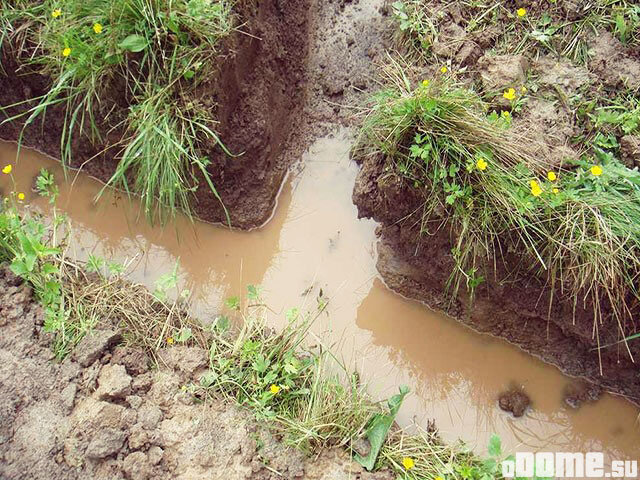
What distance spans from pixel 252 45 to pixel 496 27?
3.92ft

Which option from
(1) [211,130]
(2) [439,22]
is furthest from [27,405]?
(2) [439,22]

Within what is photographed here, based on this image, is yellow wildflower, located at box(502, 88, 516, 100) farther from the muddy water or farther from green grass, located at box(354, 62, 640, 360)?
the muddy water

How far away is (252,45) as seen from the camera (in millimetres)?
2895

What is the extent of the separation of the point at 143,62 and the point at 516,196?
5.57ft

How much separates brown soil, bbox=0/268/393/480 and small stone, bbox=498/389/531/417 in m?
0.73

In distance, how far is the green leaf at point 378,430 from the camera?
2568mm

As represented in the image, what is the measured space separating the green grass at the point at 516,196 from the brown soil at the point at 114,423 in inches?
45.2

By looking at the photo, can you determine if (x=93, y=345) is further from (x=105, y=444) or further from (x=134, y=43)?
(x=134, y=43)

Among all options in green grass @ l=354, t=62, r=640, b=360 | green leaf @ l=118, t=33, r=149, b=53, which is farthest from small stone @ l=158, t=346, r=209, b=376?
green leaf @ l=118, t=33, r=149, b=53

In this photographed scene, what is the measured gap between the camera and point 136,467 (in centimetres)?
238

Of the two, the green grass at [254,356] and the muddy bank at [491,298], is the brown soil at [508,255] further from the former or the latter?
the green grass at [254,356]

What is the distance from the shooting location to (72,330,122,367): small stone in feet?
8.59

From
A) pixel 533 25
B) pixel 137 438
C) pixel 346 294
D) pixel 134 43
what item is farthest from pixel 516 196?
pixel 137 438

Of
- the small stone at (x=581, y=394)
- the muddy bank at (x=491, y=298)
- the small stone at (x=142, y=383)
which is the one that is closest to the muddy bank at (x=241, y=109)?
the muddy bank at (x=491, y=298)
